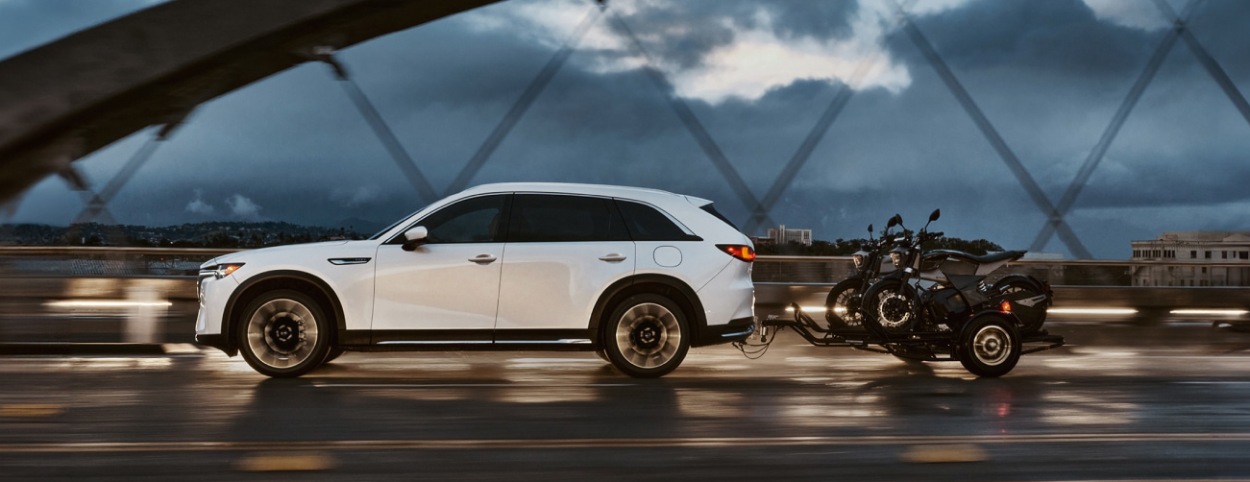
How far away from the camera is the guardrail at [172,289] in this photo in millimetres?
11734

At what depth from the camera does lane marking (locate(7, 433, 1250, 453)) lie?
5711 mm

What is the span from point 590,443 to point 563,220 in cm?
339

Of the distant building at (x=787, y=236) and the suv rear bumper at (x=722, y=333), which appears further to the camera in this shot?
the distant building at (x=787, y=236)

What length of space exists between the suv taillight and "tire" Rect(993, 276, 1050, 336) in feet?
7.44

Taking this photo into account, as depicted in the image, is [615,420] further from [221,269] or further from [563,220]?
[221,269]

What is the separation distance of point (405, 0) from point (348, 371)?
24.2 ft

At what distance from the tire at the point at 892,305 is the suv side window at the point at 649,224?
5.50 feet

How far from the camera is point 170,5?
15.9 meters

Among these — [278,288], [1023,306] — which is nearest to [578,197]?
[278,288]

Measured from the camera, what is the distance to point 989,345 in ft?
30.3

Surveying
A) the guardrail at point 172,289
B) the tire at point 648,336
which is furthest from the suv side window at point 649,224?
the guardrail at point 172,289

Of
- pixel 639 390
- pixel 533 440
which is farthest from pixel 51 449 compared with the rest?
pixel 639 390

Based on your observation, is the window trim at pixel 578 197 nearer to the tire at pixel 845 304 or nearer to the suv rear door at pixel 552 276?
the suv rear door at pixel 552 276

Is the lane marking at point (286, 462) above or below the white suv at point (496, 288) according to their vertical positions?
below
